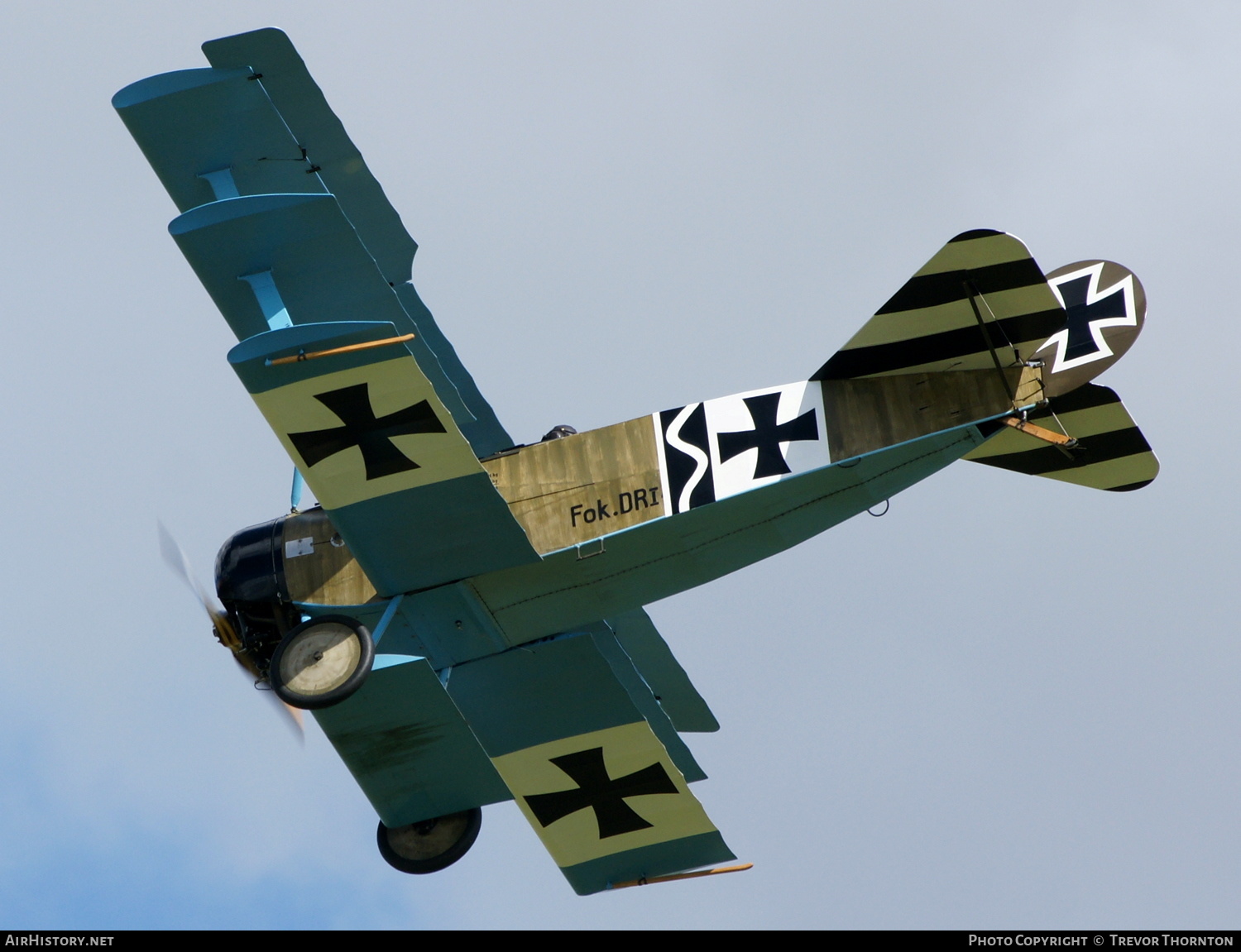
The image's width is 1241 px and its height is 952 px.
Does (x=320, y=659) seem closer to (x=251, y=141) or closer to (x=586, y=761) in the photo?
(x=586, y=761)

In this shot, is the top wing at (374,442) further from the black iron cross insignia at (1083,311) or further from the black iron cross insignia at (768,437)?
the black iron cross insignia at (1083,311)

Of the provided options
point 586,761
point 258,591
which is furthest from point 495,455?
point 586,761

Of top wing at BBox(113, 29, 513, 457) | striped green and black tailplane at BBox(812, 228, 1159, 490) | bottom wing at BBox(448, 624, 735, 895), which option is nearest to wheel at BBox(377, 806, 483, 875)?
bottom wing at BBox(448, 624, 735, 895)

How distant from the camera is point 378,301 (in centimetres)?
1111

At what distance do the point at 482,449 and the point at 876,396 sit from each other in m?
3.41

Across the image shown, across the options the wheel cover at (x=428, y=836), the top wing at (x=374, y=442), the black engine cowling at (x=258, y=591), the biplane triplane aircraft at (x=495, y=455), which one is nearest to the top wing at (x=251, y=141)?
the biplane triplane aircraft at (x=495, y=455)

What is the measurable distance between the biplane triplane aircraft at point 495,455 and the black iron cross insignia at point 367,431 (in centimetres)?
2

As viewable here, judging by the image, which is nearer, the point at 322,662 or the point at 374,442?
the point at 374,442

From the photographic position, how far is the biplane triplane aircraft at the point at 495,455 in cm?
Result: 1002

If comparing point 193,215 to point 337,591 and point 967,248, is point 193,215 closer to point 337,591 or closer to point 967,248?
point 337,591

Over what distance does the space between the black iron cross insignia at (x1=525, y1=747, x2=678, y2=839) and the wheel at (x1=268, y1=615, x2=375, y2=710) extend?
6.77 feet

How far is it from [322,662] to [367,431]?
1.68 m

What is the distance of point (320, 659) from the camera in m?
10.7
